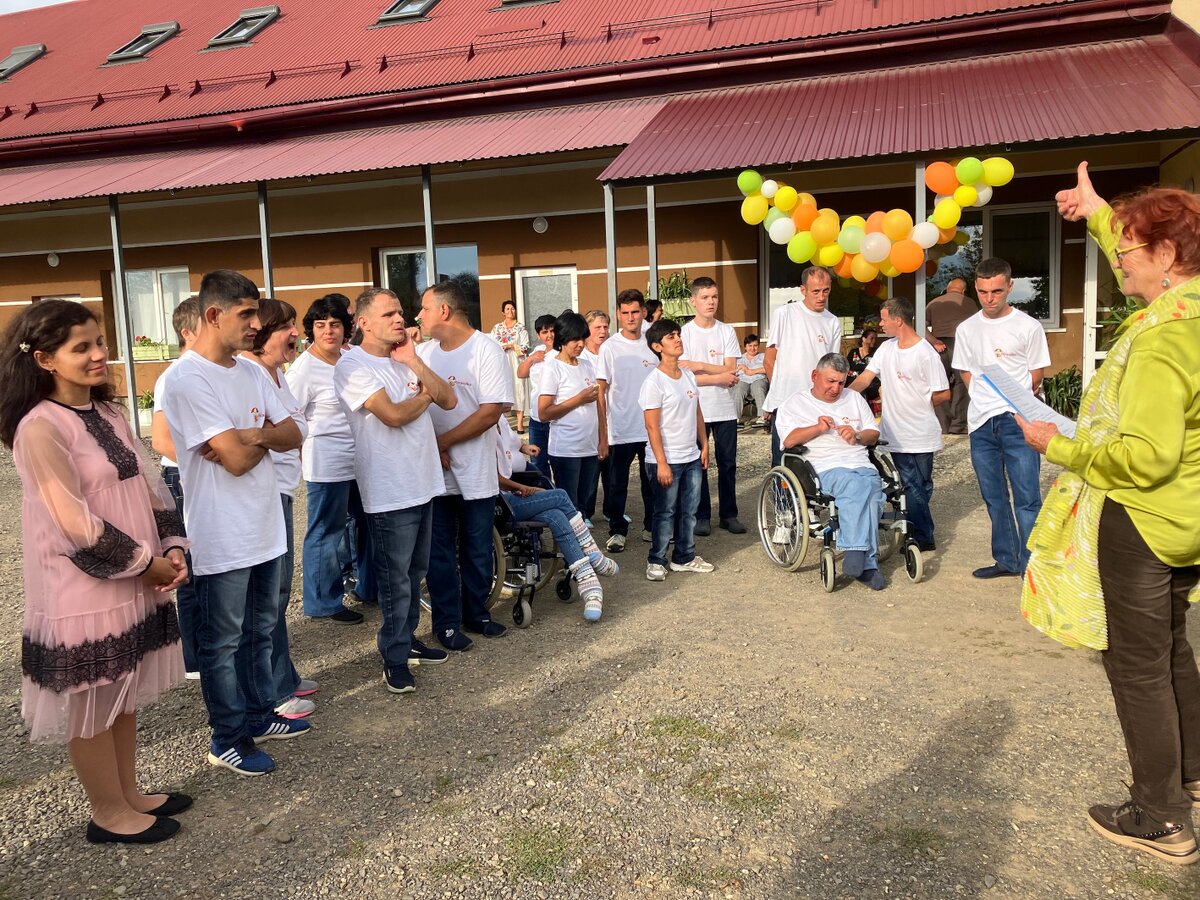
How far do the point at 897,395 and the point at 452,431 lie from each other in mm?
3115

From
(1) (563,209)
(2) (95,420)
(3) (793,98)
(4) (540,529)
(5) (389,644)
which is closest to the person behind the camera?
(2) (95,420)

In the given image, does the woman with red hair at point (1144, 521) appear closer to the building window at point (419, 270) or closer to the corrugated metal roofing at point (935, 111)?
the corrugated metal roofing at point (935, 111)

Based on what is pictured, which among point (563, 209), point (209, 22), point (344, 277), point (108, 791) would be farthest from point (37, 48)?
point (108, 791)

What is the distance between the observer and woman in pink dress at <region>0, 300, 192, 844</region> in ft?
9.11

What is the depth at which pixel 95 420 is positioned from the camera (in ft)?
9.67

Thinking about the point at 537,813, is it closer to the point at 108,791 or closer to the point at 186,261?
the point at 108,791

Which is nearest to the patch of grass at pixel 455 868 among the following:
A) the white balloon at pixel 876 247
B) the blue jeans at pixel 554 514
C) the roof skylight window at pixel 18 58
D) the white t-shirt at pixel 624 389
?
the blue jeans at pixel 554 514

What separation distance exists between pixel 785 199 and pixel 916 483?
4630 millimetres

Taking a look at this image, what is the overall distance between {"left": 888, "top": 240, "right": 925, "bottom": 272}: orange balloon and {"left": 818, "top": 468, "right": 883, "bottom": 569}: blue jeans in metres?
4.38

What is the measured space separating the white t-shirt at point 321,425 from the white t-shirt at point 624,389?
2.23m

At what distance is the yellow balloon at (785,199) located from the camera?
9727 millimetres

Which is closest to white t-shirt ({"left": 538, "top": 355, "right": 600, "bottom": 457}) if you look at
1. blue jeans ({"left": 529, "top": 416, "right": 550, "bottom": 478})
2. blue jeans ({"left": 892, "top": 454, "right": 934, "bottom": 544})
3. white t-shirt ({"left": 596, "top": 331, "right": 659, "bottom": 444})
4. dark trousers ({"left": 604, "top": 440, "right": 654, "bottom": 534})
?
white t-shirt ({"left": 596, "top": 331, "right": 659, "bottom": 444})

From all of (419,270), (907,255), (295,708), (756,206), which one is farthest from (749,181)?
(295,708)

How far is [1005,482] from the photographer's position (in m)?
5.46
